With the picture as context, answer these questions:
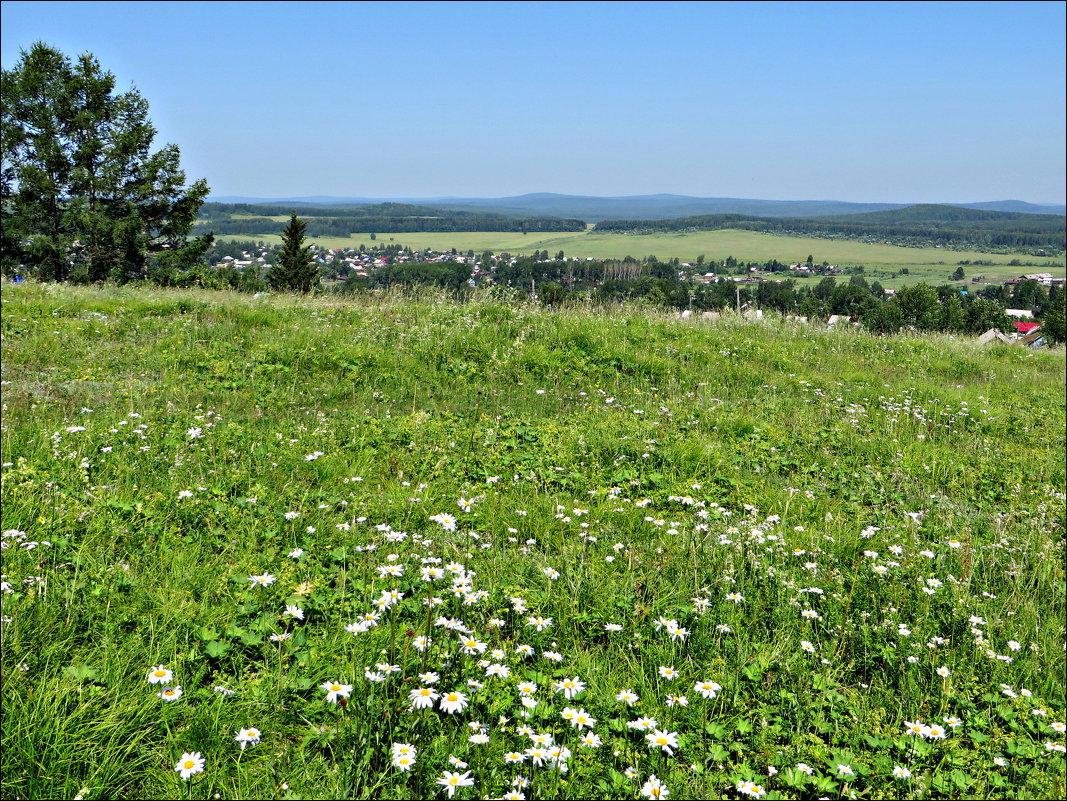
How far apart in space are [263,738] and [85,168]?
143 feet

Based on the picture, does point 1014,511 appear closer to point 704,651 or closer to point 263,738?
Answer: point 704,651

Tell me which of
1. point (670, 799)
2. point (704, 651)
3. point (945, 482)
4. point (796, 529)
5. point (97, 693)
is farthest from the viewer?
point (945, 482)

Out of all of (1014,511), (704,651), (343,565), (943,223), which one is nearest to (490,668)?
(704,651)

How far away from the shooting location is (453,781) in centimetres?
245

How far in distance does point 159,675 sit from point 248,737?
58cm

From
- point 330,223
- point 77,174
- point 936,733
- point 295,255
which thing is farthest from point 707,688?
point 330,223

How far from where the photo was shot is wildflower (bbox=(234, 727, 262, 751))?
2.61 m

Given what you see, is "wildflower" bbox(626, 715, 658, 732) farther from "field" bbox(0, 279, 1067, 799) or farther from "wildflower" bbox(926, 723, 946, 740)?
"wildflower" bbox(926, 723, 946, 740)

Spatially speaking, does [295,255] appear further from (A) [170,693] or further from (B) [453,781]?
(B) [453,781]

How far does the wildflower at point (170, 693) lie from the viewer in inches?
106

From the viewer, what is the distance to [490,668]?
301 cm

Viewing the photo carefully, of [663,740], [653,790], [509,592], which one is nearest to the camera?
[653,790]

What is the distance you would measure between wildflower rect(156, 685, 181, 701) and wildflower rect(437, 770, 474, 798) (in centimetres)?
118

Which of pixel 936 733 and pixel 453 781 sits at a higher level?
pixel 453 781
